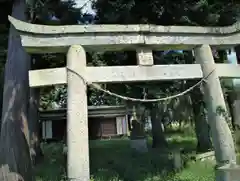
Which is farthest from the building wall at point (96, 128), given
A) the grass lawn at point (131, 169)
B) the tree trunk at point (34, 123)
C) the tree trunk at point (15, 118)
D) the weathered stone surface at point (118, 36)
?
the weathered stone surface at point (118, 36)

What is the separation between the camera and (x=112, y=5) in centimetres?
663

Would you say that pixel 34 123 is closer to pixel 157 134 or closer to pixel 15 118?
pixel 15 118

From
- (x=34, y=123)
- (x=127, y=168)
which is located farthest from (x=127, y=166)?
(x=34, y=123)

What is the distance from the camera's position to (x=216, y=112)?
4605mm

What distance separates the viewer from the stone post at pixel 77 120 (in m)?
3.95

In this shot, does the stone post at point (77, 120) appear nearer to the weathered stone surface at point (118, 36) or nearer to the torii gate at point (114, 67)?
the torii gate at point (114, 67)

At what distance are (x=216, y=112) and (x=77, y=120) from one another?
249cm

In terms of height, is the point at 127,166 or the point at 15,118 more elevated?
the point at 15,118

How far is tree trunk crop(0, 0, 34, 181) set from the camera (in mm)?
6464

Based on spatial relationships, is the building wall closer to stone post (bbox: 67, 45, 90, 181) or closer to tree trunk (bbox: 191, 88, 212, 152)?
tree trunk (bbox: 191, 88, 212, 152)

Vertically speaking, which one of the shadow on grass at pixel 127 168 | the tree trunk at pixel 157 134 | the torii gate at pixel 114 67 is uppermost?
the torii gate at pixel 114 67

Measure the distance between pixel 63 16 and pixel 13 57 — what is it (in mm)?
1992

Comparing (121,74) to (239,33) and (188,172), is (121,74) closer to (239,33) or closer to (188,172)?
(239,33)

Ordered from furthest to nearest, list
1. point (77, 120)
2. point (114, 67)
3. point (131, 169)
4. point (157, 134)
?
point (157, 134)
point (131, 169)
point (114, 67)
point (77, 120)
